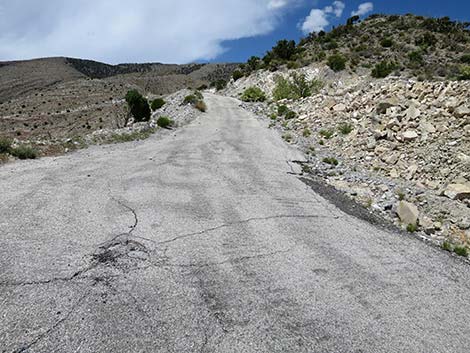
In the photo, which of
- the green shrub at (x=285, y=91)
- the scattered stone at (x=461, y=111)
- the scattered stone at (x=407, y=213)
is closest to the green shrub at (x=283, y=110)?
the green shrub at (x=285, y=91)

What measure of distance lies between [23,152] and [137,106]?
14314 millimetres

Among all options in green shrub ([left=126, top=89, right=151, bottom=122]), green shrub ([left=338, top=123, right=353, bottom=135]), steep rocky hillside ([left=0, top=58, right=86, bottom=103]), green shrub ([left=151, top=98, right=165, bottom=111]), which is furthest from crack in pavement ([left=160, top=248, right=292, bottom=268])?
steep rocky hillside ([left=0, top=58, right=86, bottom=103])

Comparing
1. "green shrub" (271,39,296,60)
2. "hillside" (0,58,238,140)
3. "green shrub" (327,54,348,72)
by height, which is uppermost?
"green shrub" (271,39,296,60)

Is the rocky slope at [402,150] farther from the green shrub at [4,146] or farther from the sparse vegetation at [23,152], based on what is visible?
the green shrub at [4,146]

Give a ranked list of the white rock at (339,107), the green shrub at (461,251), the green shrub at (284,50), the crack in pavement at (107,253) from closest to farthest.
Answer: the crack in pavement at (107,253), the green shrub at (461,251), the white rock at (339,107), the green shrub at (284,50)

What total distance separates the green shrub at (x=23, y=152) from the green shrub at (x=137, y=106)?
1375 centimetres

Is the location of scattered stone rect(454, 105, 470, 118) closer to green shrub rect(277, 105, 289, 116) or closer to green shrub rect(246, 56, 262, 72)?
green shrub rect(277, 105, 289, 116)

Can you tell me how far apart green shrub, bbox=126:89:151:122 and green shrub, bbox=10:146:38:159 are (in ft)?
45.1

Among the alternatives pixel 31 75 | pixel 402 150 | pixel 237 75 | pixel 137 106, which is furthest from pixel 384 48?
pixel 31 75

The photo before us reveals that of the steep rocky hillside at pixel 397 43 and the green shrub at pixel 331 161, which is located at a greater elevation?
the steep rocky hillside at pixel 397 43

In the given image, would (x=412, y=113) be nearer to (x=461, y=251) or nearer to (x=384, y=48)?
(x=461, y=251)

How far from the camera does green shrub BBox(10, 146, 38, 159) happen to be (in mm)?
11133

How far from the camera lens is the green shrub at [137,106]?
80.6 feet

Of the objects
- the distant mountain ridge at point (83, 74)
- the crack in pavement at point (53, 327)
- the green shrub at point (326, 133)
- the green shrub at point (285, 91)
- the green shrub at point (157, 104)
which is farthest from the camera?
the distant mountain ridge at point (83, 74)
